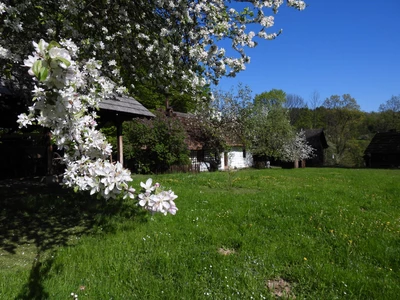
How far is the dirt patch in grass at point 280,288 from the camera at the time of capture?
3203 millimetres

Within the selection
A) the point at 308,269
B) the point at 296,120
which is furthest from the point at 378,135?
the point at 308,269

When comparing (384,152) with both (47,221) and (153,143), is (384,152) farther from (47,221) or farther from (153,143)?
(47,221)

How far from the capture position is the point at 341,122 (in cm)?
4244

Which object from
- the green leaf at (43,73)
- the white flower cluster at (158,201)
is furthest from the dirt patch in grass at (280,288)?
the green leaf at (43,73)

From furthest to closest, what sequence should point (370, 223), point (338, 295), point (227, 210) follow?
point (227, 210) < point (370, 223) < point (338, 295)

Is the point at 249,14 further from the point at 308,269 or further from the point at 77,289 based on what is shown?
the point at 77,289

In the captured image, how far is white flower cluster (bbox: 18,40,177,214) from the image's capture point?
1730mm

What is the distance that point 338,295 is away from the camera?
3.18 meters

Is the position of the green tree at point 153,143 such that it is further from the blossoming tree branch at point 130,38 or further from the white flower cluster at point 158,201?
the white flower cluster at point 158,201

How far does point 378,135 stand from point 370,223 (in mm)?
38319

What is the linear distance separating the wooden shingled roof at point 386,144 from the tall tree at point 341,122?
4.84 m

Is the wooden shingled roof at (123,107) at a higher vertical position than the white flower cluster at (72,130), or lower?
higher

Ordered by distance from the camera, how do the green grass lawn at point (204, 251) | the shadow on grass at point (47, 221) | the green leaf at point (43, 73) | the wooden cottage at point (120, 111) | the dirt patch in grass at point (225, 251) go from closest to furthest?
the green leaf at point (43, 73), the green grass lawn at point (204, 251), the shadow on grass at point (47, 221), the dirt patch in grass at point (225, 251), the wooden cottage at point (120, 111)

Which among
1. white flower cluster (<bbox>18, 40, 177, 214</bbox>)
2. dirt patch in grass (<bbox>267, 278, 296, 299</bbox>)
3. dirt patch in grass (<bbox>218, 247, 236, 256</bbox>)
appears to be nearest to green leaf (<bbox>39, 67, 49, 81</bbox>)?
white flower cluster (<bbox>18, 40, 177, 214</bbox>)
